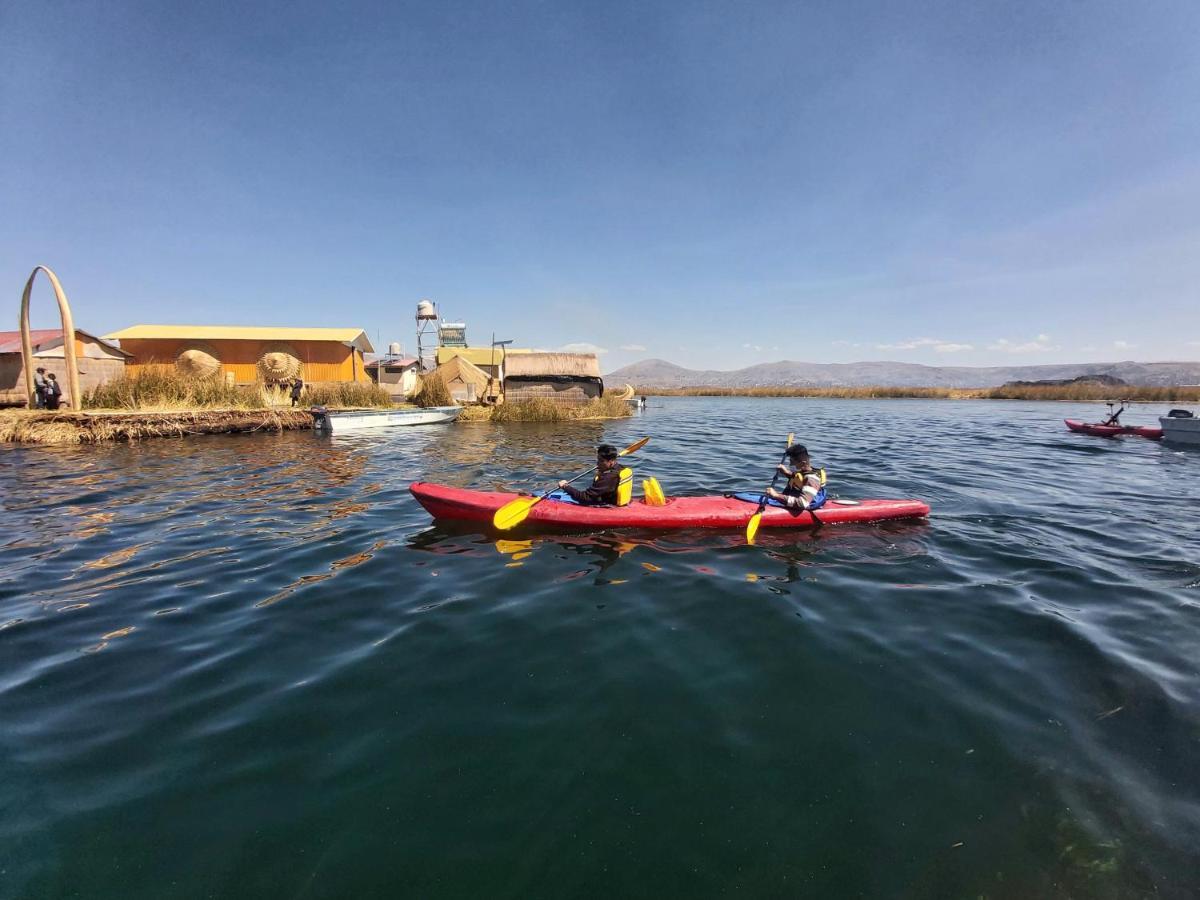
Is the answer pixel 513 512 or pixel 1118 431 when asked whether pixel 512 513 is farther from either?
pixel 1118 431

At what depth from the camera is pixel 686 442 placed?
20.7 metres

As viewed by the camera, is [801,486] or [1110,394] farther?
[1110,394]

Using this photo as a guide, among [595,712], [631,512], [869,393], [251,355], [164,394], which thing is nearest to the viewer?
[595,712]

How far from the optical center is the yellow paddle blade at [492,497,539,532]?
7582mm

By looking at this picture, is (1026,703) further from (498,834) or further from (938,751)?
(498,834)

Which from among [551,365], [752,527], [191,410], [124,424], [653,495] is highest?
[551,365]

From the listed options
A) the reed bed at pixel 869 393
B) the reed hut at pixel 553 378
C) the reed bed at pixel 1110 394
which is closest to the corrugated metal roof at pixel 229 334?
the reed hut at pixel 553 378

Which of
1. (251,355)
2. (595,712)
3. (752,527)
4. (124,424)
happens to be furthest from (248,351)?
(595,712)

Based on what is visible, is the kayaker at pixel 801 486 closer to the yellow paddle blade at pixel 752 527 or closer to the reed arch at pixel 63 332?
the yellow paddle blade at pixel 752 527

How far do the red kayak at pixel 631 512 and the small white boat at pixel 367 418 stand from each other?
47.6ft

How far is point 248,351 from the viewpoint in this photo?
31797 mm

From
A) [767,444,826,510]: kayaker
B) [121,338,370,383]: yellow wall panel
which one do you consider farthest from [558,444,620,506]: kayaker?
[121,338,370,383]: yellow wall panel

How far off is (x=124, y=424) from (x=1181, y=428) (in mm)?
36765

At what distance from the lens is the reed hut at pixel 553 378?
30.5 metres
